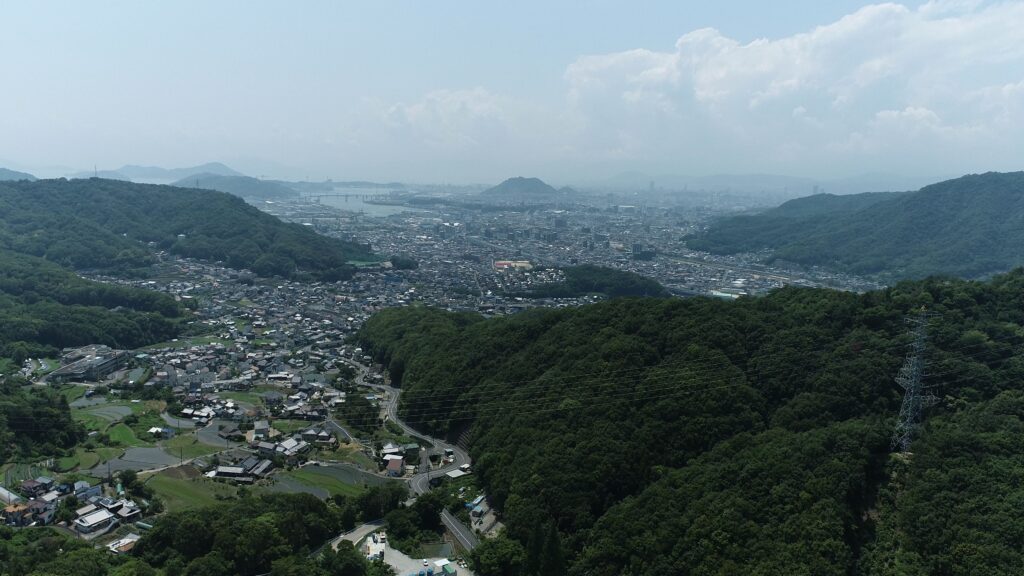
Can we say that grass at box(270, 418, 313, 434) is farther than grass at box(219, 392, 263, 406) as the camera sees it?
No

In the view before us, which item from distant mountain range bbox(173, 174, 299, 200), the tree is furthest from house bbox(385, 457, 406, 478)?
distant mountain range bbox(173, 174, 299, 200)

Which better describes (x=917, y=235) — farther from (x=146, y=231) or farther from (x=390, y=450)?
(x=146, y=231)

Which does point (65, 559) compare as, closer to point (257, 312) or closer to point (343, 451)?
point (343, 451)

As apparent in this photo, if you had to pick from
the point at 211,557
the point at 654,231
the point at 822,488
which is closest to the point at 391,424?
the point at 211,557

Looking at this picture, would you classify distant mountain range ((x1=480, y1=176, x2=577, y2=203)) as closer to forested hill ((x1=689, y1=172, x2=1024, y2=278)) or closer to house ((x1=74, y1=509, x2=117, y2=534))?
forested hill ((x1=689, y1=172, x2=1024, y2=278))

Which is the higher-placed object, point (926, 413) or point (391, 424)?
point (926, 413)

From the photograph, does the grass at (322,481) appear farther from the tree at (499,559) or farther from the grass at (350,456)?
the tree at (499,559)
